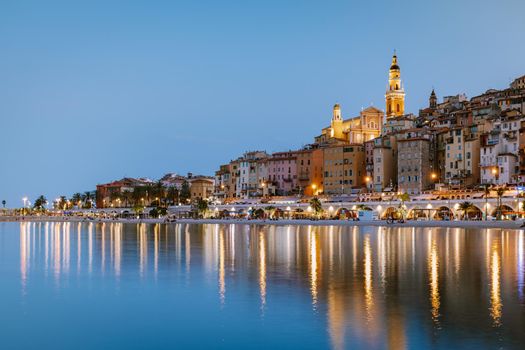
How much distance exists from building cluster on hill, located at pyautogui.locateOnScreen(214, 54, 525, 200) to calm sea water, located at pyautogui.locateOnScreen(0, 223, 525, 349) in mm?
52570

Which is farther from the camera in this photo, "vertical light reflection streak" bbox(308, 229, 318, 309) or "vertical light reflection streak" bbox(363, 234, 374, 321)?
"vertical light reflection streak" bbox(308, 229, 318, 309)

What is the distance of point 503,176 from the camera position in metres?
76.6

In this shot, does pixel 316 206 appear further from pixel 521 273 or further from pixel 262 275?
pixel 262 275

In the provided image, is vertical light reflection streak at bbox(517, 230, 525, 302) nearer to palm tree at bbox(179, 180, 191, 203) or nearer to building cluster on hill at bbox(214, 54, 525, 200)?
building cluster on hill at bbox(214, 54, 525, 200)

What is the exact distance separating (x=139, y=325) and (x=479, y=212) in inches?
2536

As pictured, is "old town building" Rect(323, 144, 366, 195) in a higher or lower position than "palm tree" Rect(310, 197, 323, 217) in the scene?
higher

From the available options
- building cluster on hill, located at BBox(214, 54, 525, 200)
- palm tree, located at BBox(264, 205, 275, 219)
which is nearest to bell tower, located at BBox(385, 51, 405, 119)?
building cluster on hill, located at BBox(214, 54, 525, 200)

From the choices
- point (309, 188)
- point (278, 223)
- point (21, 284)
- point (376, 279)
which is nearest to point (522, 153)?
point (278, 223)

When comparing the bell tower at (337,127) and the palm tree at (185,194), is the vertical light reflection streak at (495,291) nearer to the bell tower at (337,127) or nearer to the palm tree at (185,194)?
the bell tower at (337,127)

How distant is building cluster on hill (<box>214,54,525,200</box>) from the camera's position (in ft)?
261

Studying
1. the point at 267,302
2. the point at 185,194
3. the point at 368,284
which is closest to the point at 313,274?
the point at 368,284

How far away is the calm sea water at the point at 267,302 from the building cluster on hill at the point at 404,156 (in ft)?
172

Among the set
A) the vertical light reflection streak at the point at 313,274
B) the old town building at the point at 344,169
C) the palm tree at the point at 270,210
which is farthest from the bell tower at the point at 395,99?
the vertical light reflection streak at the point at 313,274

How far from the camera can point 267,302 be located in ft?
57.2
